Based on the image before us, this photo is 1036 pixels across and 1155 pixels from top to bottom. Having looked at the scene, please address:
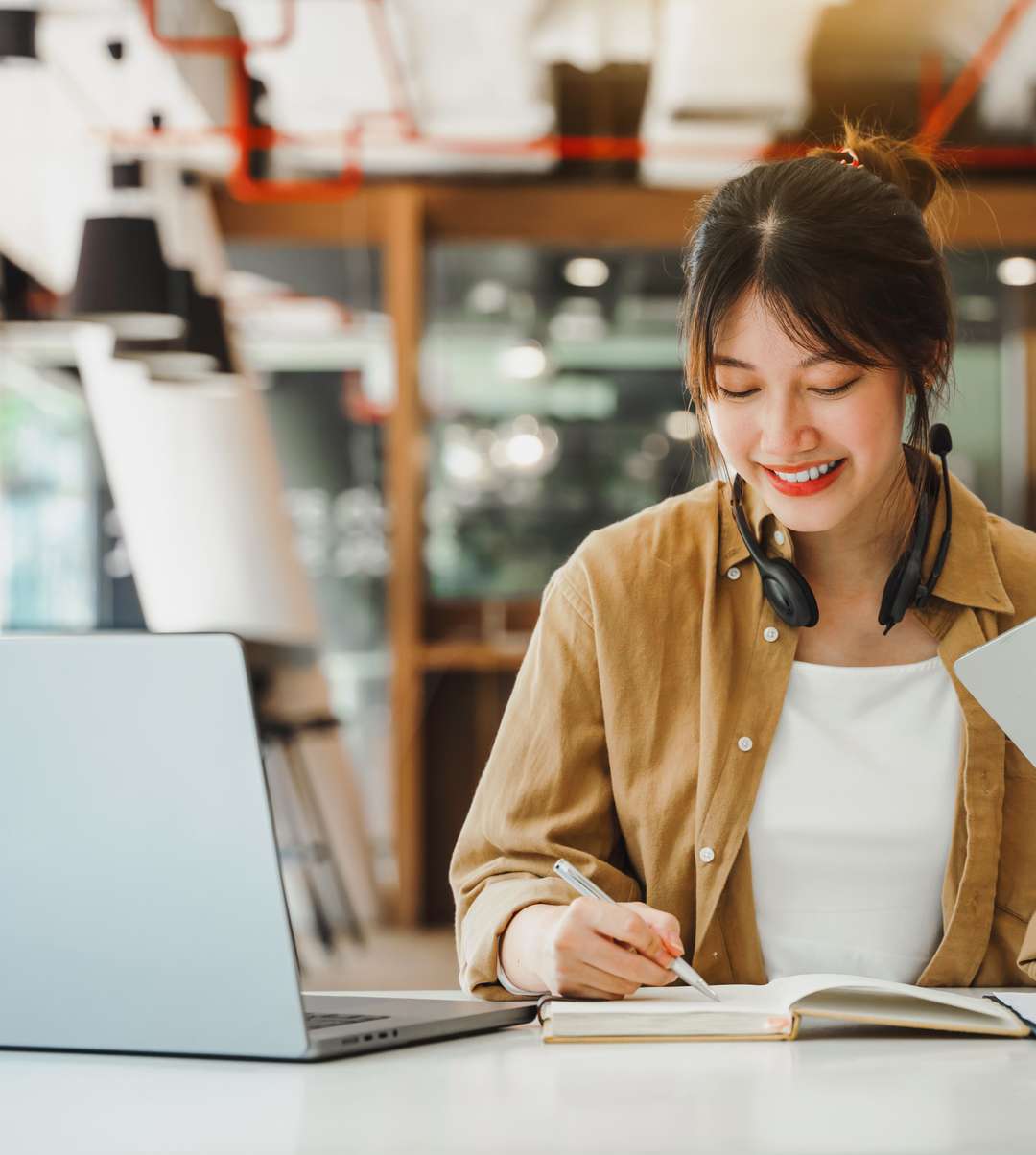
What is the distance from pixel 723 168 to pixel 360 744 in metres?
2.98

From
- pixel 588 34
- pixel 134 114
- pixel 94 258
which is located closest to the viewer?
pixel 94 258

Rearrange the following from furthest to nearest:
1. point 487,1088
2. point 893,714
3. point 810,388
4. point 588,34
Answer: point 588,34 < point 893,714 < point 810,388 < point 487,1088

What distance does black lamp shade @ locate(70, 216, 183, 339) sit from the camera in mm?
3480

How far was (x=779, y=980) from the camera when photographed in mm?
1228

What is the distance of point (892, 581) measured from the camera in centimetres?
144

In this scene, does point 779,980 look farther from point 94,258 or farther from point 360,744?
point 360,744

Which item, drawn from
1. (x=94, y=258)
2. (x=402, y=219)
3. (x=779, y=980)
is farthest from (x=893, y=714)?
(x=402, y=219)

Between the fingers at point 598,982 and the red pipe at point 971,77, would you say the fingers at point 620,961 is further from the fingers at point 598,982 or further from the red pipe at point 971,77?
the red pipe at point 971,77

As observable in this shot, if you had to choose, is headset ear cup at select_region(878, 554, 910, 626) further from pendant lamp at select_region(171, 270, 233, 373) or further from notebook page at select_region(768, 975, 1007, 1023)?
pendant lamp at select_region(171, 270, 233, 373)

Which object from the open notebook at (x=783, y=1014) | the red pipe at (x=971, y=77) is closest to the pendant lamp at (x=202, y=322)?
the red pipe at (x=971, y=77)

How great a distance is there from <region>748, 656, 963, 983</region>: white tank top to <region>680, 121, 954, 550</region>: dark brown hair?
36 centimetres

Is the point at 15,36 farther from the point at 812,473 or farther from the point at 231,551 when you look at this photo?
the point at 812,473

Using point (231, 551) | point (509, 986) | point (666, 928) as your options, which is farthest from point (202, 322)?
point (666, 928)

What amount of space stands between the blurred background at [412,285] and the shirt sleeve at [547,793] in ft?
7.63
